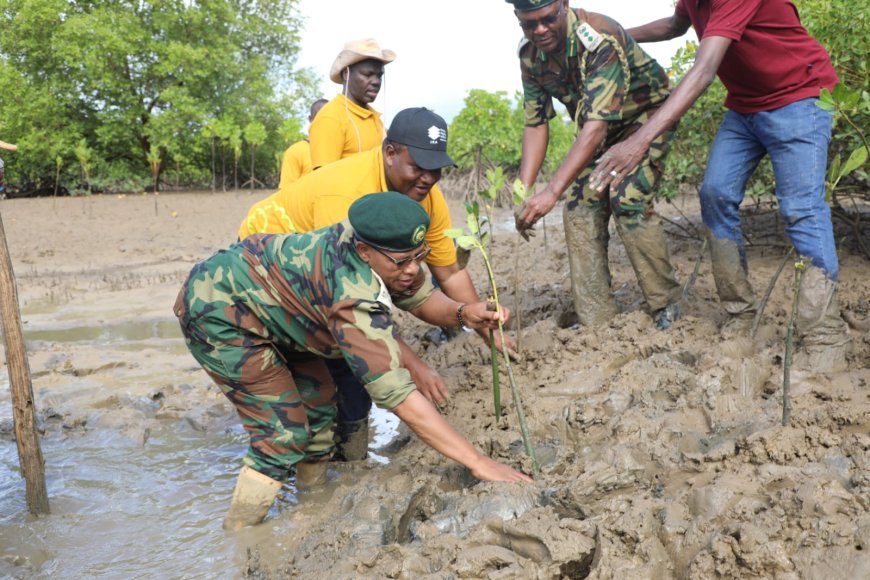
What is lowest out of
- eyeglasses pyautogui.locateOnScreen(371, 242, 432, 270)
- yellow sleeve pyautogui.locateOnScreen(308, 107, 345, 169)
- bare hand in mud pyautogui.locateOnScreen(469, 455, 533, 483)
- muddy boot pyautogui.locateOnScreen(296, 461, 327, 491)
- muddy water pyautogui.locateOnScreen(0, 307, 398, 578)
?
muddy water pyautogui.locateOnScreen(0, 307, 398, 578)

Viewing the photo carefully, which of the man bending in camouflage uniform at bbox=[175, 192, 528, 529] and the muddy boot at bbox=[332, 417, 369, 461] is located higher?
the man bending in camouflage uniform at bbox=[175, 192, 528, 529]

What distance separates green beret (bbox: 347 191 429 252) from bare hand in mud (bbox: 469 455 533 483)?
875 mm

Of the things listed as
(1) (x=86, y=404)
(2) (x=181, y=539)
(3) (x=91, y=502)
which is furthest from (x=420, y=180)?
(1) (x=86, y=404)

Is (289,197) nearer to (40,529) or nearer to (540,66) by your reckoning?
(540,66)

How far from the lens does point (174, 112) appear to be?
1945 cm

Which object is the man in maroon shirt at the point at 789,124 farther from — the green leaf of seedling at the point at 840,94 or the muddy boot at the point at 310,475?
the muddy boot at the point at 310,475

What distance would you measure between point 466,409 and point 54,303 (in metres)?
6.29

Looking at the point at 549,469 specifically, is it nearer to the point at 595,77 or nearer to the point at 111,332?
the point at 595,77

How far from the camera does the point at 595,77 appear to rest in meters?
3.87

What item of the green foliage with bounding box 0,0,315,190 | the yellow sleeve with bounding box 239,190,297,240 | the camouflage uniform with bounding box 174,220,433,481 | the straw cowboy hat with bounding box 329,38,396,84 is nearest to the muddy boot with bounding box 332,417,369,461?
the camouflage uniform with bounding box 174,220,433,481

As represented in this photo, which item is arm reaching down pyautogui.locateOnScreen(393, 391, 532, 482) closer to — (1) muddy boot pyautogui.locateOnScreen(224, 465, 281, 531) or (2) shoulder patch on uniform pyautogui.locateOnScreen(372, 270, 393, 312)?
(2) shoulder patch on uniform pyautogui.locateOnScreen(372, 270, 393, 312)

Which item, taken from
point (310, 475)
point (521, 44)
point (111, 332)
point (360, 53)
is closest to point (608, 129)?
point (521, 44)

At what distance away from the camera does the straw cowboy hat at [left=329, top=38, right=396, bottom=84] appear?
4.43 m

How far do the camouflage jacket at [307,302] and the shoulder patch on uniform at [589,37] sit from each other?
1565 mm
